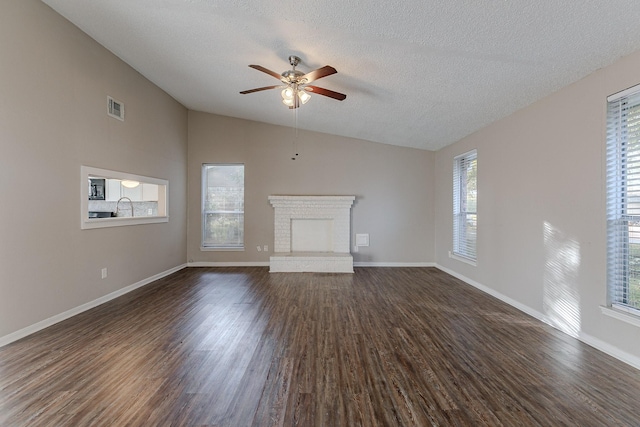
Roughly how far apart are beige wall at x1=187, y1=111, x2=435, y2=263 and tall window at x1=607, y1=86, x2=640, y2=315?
3.73m

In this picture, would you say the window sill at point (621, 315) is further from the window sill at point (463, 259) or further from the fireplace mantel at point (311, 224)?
the fireplace mantel at point (311, 224)

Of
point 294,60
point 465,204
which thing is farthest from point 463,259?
point 294,60

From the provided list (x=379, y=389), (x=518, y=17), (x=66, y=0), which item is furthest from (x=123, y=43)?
(x=379, y=389)

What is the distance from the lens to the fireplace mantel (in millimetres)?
5945

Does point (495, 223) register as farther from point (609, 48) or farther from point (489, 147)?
point (609, 48)

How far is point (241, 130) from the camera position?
607 cm

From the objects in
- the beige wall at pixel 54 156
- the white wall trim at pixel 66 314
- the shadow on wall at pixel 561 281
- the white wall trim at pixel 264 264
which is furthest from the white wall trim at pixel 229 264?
the shadow on wall at pixel 561 281

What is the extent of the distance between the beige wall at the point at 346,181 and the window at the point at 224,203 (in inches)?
7.3

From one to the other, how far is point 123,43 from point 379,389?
15.2 ft

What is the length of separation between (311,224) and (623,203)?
183 inches

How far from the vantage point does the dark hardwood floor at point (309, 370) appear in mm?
1647

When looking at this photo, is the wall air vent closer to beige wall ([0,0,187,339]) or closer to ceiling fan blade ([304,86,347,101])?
beige wall ([0,0,187,339])

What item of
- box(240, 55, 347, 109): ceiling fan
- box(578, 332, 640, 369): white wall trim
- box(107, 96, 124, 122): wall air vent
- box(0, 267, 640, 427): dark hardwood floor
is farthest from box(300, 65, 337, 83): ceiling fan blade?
box(578, 332, 640, 369): white wall trim

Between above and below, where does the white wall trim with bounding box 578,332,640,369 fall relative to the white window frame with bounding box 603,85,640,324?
below
